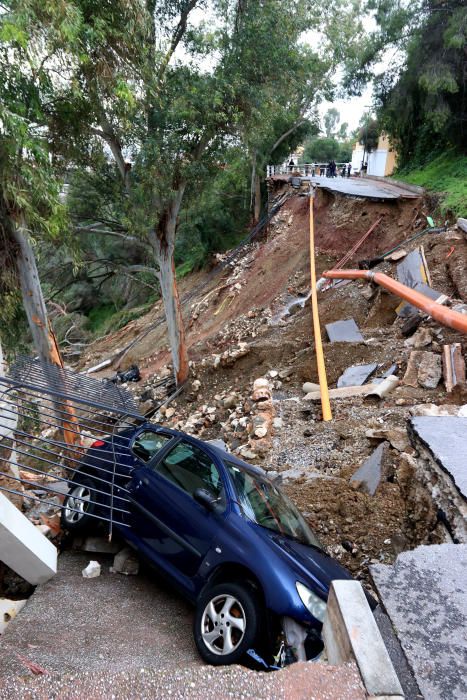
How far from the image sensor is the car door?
3.67m

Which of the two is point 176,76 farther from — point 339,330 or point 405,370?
point 405,370

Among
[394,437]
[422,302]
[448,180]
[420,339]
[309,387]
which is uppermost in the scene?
[448,180]

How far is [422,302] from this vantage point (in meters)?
8.97

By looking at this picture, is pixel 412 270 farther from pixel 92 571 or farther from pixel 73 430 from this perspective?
pixel 92 571

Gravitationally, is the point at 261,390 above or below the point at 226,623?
below

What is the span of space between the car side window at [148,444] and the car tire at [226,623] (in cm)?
149

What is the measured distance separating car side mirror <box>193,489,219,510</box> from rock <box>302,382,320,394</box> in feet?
17.5

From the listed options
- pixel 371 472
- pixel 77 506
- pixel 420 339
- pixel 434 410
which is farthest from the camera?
pixel 420 339

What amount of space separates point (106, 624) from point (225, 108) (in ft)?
34.1

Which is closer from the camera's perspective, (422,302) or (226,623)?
(226,623)

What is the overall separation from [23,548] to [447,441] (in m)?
3.81

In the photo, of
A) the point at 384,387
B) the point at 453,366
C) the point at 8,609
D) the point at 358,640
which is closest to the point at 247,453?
the point at 384,387

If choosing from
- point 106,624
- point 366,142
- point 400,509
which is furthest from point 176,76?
point 366,142

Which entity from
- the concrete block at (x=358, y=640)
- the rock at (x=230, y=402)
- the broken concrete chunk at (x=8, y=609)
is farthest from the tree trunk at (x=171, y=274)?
the concrete block at (x=358, y=640)
